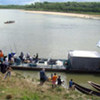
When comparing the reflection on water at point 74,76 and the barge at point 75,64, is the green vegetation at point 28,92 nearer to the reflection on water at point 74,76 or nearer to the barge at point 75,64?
the reflection on water at point 74,76

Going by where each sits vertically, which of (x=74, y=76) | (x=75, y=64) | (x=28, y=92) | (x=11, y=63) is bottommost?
(x=74, y=76)

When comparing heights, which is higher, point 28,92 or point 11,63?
point 28,92

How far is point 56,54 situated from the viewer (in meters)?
28.1

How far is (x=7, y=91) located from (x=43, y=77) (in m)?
4.69

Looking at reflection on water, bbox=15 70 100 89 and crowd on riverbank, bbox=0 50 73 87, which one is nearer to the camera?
crowd on riverbank, bbox=0 50 73 87

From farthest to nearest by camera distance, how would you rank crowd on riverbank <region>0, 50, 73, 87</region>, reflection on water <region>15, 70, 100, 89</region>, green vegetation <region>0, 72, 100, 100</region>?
reflection on water <region>15, 70, 100, 89</region> < crowd on riverbank <region>0, 50, 73, 87</region> < green vegetation <region>0, 72, 100, 100</region>

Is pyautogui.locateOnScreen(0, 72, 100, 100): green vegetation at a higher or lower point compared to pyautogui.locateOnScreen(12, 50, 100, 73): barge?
higher

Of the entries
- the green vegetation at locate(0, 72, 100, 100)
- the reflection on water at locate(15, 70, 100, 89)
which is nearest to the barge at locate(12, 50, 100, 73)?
the reflection on water at locate(15, 70, 100, 89)

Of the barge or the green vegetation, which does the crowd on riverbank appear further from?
the green vegetation

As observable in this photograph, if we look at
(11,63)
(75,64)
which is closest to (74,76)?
(75,64)

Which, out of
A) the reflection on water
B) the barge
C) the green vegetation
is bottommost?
the reflection on water

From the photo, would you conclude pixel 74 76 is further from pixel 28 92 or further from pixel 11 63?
pixel 28 92

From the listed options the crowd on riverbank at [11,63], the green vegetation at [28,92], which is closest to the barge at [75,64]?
the crowd on riverbank at [11,63]

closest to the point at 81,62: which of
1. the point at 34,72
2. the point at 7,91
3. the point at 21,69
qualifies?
the point at 34,72
